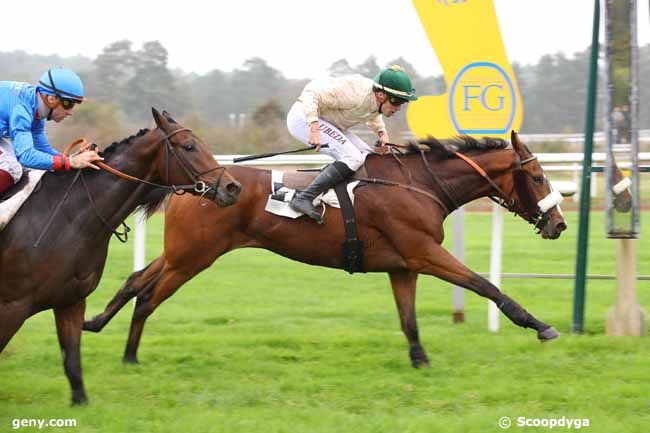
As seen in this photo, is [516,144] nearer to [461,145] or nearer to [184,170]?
[461,145]

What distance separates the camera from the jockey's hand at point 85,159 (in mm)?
5344

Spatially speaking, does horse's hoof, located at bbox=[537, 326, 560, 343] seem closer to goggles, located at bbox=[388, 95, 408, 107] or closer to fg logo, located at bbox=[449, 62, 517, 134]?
goggles, located at bbox=[388, 95, 408, 107]

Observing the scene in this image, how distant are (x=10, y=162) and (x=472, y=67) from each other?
13.0ft

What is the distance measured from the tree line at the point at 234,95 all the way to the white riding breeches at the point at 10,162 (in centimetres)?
1615

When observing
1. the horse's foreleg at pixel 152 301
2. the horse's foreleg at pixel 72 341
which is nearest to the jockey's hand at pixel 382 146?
the horse's foreleg at pixel 152 301

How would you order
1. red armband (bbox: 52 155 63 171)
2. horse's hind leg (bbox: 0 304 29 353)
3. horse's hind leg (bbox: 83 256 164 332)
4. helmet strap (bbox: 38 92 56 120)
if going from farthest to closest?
horse's hind leg (bbox: 83 256 164 332)
helmet strap (bbox: 38 92 56 120)
red armband (bbox: 52 155 63 171)
horse's hind leg (bbox: 0 304 29 353)

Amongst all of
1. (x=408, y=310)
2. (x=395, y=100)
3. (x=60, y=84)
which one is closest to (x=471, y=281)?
(x=408, y=310)

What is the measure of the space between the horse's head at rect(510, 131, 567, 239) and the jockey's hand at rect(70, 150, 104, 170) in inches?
121

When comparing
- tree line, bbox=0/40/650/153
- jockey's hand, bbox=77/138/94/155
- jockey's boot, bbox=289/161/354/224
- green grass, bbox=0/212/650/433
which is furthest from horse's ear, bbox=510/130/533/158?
tree line, bbox=0/40/650/153

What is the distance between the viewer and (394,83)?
22.2 feet

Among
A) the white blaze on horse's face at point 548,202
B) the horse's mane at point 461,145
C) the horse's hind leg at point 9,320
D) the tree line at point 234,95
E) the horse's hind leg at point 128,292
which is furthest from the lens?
the tree line at point 234,95

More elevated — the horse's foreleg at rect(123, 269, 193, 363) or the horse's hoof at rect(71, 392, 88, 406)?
the horse's foreleg at rect(123, 269, 193, 363)

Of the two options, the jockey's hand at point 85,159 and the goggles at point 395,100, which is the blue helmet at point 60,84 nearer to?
the jockey's hand at point 85,159

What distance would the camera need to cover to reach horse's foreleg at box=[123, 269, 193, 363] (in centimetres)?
680
